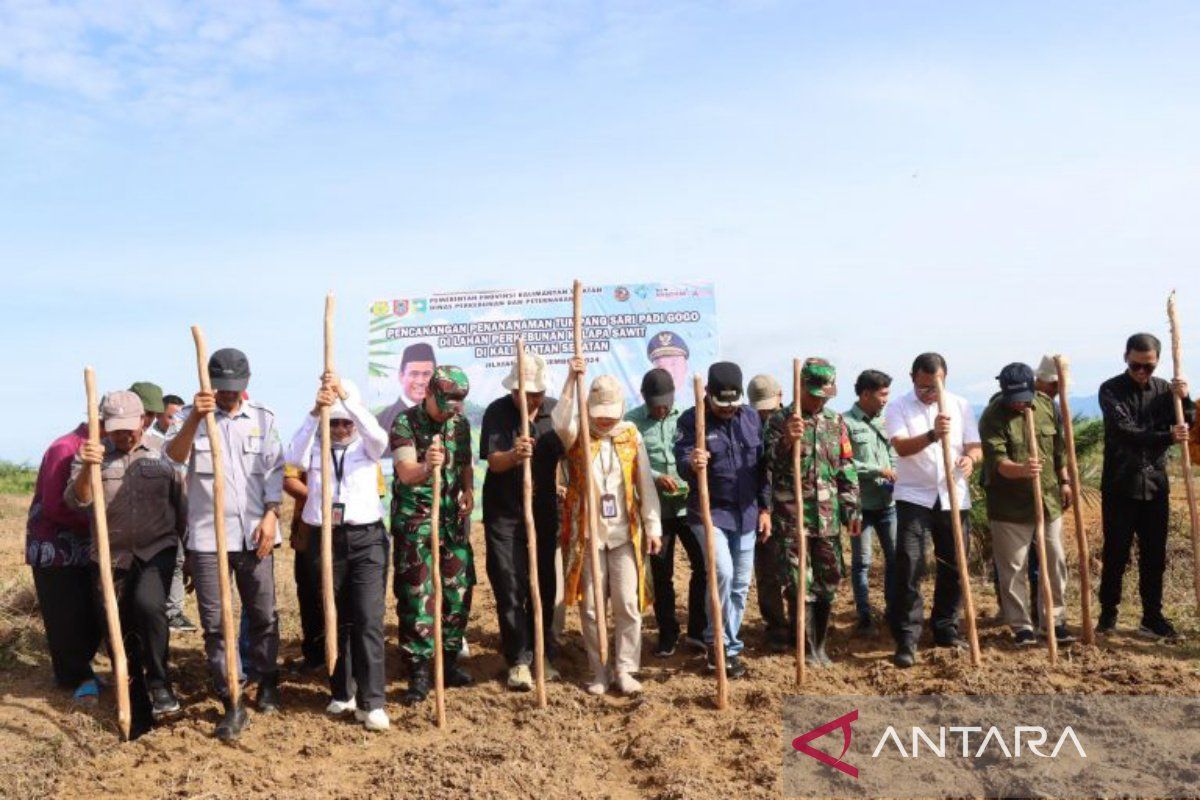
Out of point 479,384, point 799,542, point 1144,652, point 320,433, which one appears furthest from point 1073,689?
point 479,384

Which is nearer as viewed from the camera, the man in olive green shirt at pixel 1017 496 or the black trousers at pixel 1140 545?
the man in olive green shirt at pixel 1017 496

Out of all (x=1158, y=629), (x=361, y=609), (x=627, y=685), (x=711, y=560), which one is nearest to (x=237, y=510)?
(x=361, y=609)

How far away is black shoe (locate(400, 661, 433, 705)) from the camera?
19.1 ft

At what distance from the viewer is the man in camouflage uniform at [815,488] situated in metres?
6.16

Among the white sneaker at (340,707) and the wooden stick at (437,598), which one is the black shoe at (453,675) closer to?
the wooden stick at (437,598)

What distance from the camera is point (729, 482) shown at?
6.12 metres

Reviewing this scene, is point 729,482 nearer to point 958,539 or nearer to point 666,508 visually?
point 666,508

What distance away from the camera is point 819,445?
621 cm

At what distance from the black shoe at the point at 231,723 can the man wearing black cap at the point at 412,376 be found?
5.04m

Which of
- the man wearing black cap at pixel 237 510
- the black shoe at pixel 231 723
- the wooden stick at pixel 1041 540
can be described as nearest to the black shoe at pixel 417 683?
the man wearing black cap at pixel 237 510

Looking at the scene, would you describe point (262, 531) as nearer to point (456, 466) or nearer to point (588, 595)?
point (456, 466)

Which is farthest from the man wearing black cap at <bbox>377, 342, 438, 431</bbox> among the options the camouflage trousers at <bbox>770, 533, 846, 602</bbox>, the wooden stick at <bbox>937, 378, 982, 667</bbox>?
the wooden stick at <bbox>937, 378, 982, 667</bbox>

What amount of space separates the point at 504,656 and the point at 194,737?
1.80m

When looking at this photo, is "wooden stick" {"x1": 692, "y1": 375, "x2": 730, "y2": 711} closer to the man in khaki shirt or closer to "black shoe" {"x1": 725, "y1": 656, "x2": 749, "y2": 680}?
"black shoe" {"x1": 725, "y1": 656, "x2": 749, "y2": 680}
